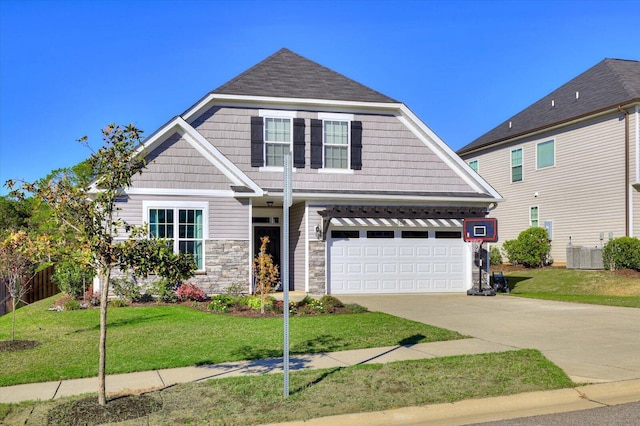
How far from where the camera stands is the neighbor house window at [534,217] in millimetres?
29469

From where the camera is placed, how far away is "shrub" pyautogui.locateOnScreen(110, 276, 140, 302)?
16.5 m

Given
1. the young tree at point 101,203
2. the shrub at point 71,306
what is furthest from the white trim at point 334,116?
the young tree at point 101,203

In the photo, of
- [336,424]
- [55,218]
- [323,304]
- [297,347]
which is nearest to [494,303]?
[323,304]

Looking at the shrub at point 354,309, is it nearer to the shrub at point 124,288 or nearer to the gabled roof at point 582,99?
the shrub at point 124,288

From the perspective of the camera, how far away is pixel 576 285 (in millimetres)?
22438

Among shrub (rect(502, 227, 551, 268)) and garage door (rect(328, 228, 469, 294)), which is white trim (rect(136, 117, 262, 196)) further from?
shrub (rect(502, 227, 551, 268))

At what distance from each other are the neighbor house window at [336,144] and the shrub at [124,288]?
24.0 feet

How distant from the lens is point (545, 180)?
28844 millimetres

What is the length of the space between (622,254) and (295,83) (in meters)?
13.8

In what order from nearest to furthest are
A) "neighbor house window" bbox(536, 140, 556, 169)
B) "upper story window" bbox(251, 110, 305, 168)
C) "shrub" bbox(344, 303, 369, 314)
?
"shrub" bbox(344, 303, 369, 314) → "upper story window" bbox(251, 110, 305, 168) → "neighbor house window" bbox(536, 140, 556, 169)

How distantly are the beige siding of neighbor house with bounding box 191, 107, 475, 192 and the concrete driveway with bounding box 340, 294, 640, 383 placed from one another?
3940mm

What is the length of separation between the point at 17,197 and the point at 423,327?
774 cm

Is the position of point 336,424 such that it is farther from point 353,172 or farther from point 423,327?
point 353,172

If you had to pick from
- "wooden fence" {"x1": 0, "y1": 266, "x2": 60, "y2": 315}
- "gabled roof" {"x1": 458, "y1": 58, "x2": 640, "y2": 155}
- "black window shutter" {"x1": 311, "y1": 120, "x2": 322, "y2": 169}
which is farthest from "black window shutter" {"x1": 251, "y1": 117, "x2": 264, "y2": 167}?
"gabled roof" {"x1": 458, "y1": 58, "x2": 640, "y2": 155}
